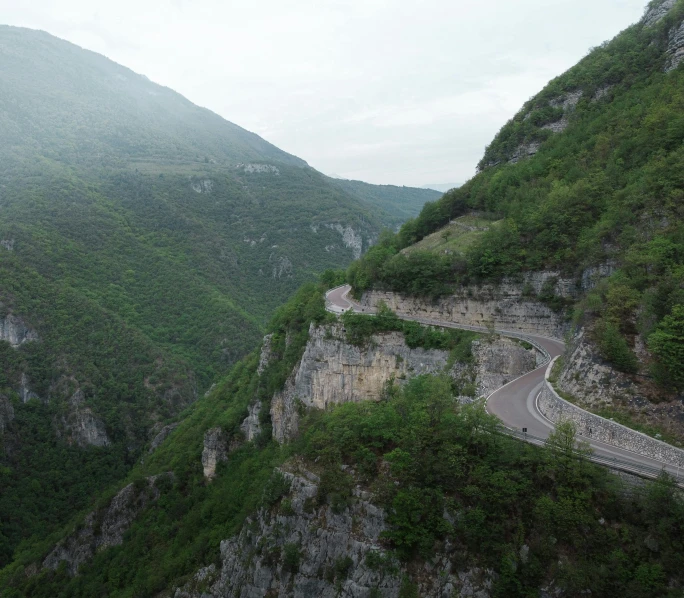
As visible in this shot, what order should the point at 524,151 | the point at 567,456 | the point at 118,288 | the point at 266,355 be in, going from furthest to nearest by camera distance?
the point at 118,288
the point at 266,355
the point at 524,151
the point at 567,456

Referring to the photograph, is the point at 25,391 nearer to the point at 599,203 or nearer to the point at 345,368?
the point at 345,368

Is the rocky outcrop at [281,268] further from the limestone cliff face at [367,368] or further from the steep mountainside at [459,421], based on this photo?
the limestone cliff face at [367,368]

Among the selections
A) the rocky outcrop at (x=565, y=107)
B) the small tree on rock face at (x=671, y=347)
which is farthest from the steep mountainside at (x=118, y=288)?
the rocky outcrop at (x=565, y=107)

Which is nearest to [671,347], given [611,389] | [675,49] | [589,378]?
[611,389]

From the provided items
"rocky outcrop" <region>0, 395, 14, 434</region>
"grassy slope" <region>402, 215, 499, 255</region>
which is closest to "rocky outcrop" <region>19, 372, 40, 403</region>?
"rocky outcrop" <region>0, 395, 14, 434</region>

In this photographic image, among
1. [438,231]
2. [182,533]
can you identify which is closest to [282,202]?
[438,231]

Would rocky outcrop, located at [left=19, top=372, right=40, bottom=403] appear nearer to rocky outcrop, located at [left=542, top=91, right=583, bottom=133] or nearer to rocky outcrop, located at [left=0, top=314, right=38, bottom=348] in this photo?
rocky outcrop, located at [left=0, top=314, right=38, bottom=348]
